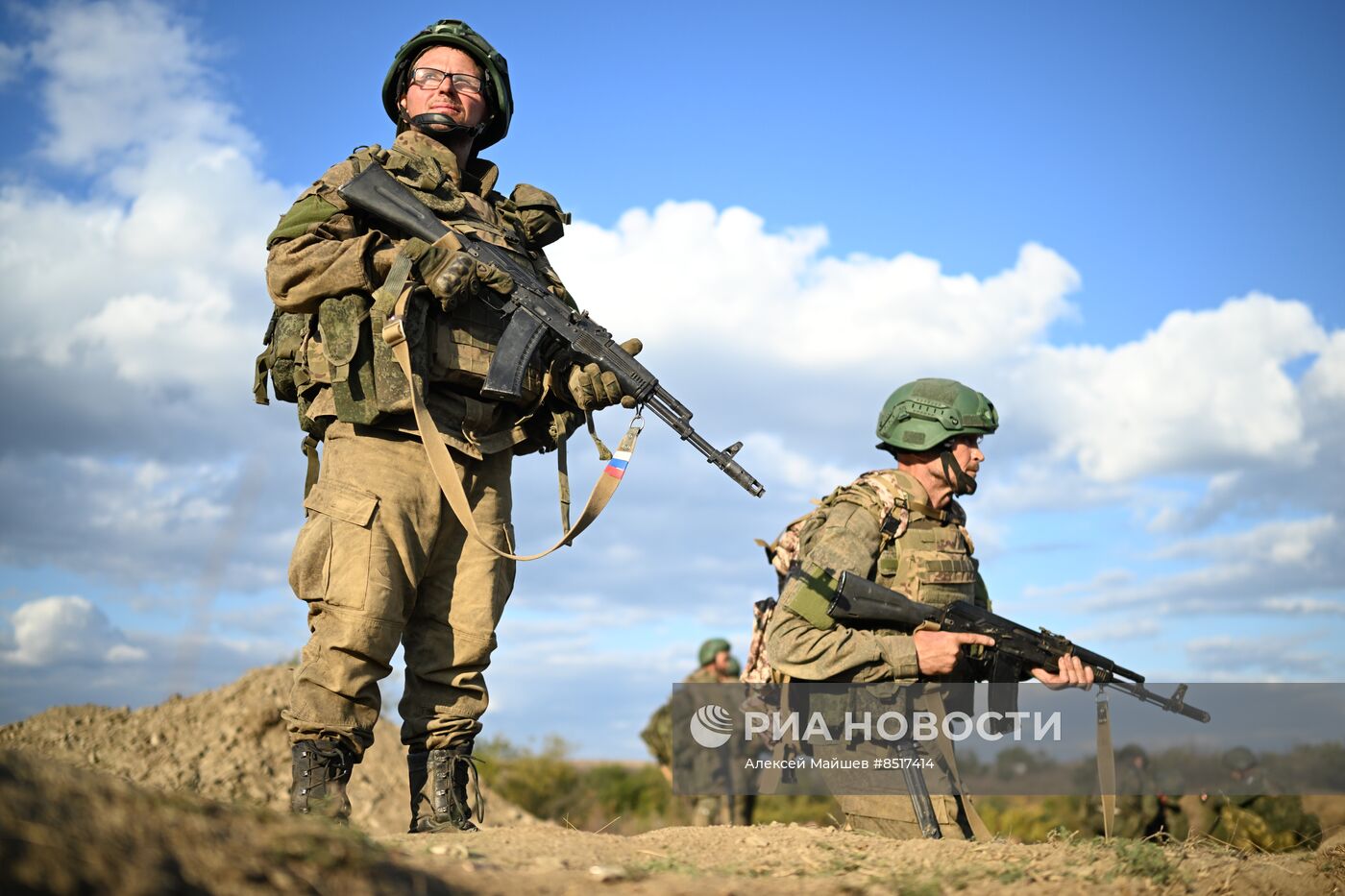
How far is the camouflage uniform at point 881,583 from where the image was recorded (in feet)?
17.6

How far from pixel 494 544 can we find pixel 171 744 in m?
8.01

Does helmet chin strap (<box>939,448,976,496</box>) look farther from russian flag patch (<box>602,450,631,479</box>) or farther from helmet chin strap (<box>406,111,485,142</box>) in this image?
helmet chin strap (<box>406,111,485,142</box>)

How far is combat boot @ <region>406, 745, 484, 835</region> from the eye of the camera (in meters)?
4.52

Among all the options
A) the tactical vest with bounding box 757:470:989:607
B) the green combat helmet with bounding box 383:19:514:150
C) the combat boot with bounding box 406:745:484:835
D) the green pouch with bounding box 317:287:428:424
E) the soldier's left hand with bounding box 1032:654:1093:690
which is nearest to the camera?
the green pouch with bounding box 317:287:428:424

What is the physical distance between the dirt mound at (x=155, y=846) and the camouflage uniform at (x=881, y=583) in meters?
3.05

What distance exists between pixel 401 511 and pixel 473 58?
2011 millimetres

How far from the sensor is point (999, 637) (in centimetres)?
563

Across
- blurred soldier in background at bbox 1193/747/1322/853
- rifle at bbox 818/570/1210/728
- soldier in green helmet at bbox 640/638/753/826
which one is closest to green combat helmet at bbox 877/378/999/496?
rifle at bbox 818/570/1210/728

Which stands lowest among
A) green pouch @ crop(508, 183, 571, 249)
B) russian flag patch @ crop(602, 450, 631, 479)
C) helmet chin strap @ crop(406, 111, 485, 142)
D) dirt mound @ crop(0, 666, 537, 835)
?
dirt mound @ crop(0, 666, 537, 835)

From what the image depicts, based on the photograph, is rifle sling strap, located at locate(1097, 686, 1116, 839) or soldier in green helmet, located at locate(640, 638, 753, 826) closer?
rifle sling strap, located at locate(1097, 686, 1116, 839)

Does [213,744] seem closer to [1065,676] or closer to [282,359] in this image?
[282,359]

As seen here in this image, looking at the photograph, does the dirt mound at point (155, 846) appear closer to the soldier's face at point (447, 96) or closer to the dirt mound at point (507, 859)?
the dirt mound at point (507, 859)

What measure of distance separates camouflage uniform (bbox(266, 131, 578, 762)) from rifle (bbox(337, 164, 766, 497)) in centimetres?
10

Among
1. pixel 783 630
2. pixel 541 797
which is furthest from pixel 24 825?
pixel 541 797
